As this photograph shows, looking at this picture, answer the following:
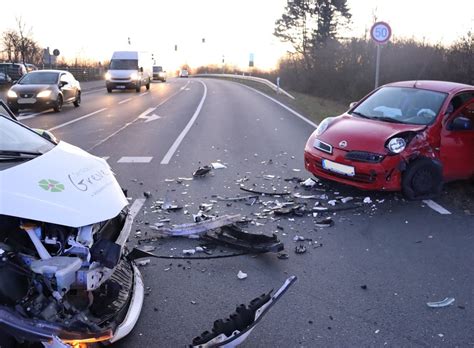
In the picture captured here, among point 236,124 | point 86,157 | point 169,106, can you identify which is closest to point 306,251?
point 86,157

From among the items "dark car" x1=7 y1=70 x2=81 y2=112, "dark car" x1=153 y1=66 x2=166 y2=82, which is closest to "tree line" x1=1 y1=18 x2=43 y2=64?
"dark car" x1=153 y1=66 x2=166 y2=82

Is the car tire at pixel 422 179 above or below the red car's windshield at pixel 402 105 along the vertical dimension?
below

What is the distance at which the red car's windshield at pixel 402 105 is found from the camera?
7.08m

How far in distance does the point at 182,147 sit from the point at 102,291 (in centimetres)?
813

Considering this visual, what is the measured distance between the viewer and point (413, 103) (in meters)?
7.45

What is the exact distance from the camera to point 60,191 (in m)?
2.94

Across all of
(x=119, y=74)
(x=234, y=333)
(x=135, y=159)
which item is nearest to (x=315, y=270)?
(x=234, y=333)

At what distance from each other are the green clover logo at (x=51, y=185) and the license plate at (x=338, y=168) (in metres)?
4.45

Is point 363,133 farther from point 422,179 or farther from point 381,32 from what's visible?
point 381,32

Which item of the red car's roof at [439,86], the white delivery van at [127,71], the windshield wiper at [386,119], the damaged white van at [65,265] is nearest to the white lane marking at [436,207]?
the windshield wiper at [386,119]

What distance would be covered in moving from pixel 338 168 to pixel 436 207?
4.65 ft

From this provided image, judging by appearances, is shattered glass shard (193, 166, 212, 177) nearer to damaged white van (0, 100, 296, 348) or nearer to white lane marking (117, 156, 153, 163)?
white lane marking (117, 156, 153, 163)

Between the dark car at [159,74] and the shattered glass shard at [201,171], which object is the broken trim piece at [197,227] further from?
the dark car at [159,74]

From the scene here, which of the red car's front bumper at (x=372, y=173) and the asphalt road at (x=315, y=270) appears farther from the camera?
the red car's front bumper at (x=372, y=173)
